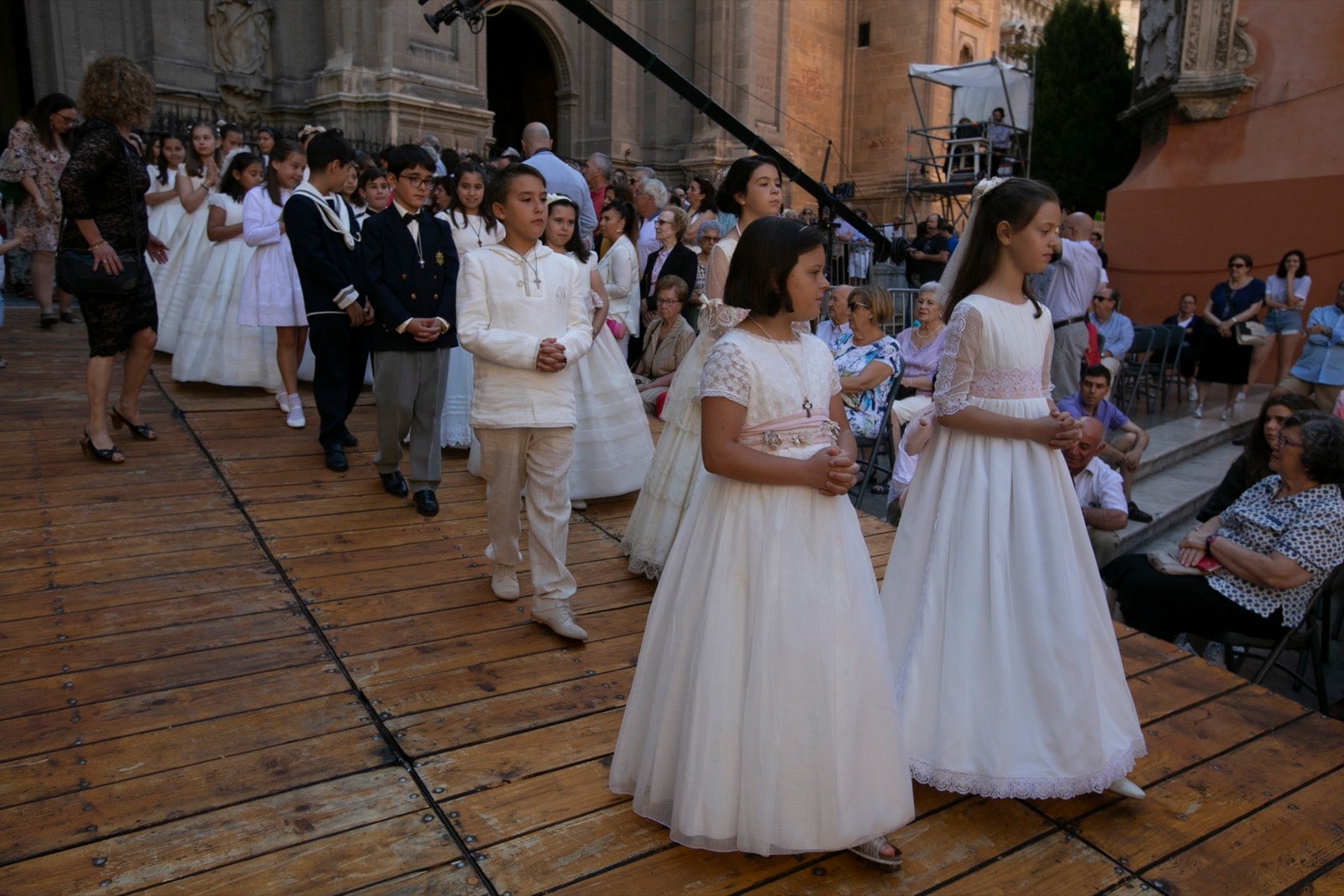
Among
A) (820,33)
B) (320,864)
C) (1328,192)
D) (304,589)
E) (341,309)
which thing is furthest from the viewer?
(820,33)

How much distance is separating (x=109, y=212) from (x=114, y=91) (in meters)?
0.60

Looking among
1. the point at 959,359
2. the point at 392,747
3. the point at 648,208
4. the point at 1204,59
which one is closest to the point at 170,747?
the point at 392,747

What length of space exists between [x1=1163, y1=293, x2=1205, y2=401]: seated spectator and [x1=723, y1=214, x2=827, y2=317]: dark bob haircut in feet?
33.7

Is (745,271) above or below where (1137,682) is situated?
above

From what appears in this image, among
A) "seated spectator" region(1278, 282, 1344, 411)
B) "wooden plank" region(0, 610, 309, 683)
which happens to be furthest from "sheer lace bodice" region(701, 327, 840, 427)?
"seated spectator" region(1278, 282, 1344, 411)

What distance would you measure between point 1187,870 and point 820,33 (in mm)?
24528

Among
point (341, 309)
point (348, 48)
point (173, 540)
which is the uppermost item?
point (348, 48)

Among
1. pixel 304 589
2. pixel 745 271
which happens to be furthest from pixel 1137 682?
pixel 304 589

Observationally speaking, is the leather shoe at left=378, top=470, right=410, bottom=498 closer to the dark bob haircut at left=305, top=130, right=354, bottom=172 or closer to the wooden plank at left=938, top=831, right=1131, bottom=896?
the dark bob haircut at left=305, top=130, right=354, bottom=172

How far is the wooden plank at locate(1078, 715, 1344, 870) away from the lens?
8.84ft

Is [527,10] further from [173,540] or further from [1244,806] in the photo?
[1244,806]

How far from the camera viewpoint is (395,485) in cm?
524

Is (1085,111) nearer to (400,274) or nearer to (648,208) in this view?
(648,208)

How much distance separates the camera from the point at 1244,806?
2.90 meters
